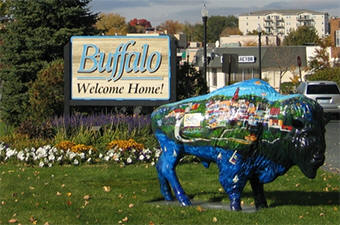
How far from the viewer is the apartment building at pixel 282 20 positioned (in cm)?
17725

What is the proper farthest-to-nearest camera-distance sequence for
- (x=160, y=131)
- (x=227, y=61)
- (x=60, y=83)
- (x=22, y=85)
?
(x=22, y=85) < (x=227, y=61) < (x=60, y=83) < (x=160, y=131)

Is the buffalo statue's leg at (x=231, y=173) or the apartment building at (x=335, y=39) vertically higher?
the apartment building at (x=335, y=39)

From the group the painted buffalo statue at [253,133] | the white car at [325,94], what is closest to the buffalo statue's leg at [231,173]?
the painted buffalo statue at [253,133]

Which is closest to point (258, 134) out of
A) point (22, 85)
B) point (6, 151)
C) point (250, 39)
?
point (6, 151)

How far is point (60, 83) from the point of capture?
1820 centimetres

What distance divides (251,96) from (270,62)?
2265 inches

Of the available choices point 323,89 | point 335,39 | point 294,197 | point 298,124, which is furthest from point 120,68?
point 335,39

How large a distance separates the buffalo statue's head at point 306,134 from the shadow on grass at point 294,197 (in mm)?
1335

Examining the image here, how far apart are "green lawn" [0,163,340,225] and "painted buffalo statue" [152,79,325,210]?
0.64 metres

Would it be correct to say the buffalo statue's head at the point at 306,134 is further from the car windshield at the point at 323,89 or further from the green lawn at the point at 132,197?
the car windshield at the point at 323,89

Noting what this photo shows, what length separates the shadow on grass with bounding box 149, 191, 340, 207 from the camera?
9.49 m

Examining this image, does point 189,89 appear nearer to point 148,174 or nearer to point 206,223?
point 148,174

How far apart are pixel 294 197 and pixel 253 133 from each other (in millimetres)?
2365

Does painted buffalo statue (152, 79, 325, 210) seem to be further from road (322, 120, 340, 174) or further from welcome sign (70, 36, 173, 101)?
welcome sign (70, 36, 173, 101)
